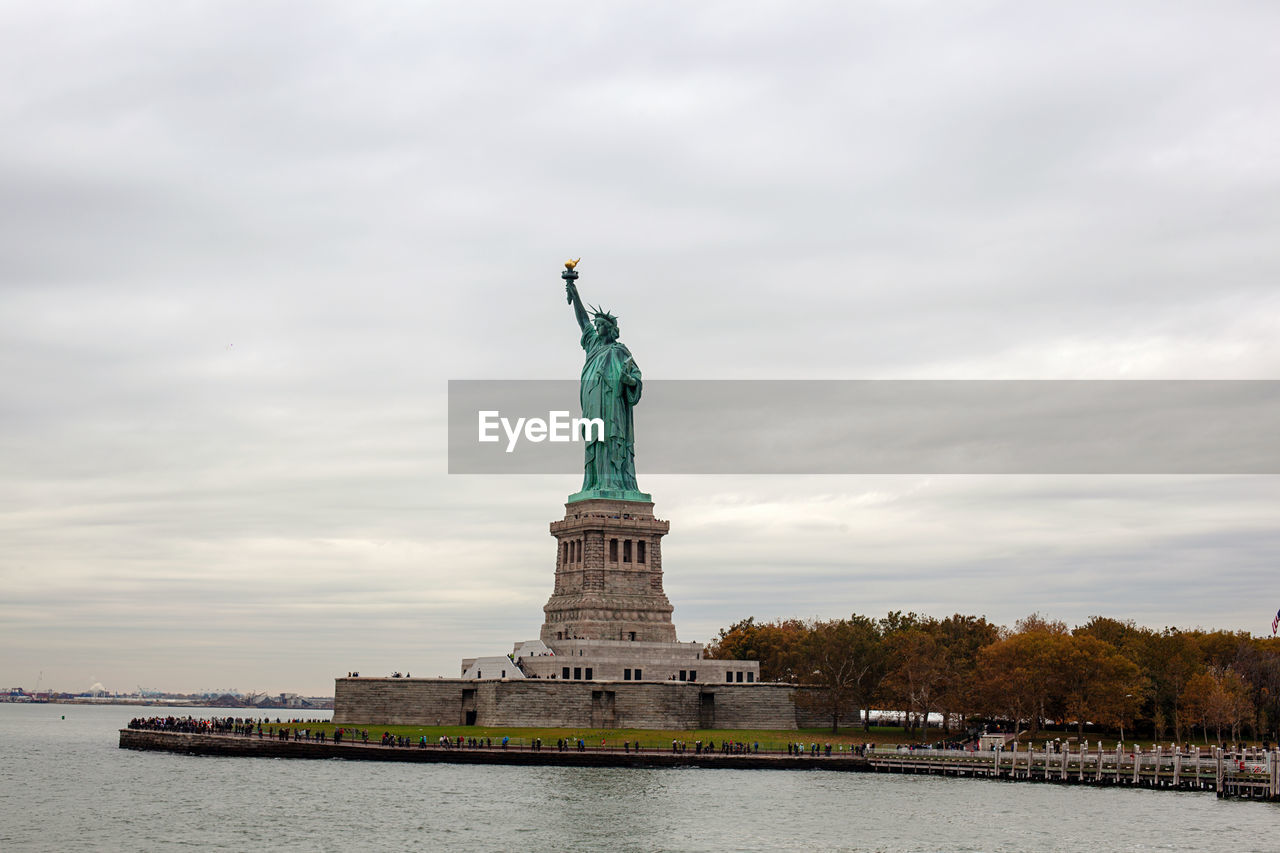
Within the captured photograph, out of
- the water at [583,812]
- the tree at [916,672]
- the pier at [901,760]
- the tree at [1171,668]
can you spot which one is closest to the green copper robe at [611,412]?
the tree at [916,672]

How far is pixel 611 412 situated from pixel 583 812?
166 ft

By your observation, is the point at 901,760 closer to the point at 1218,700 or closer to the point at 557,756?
the point at 557,756

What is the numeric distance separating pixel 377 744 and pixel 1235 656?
64.0 m

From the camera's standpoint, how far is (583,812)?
68.6 m

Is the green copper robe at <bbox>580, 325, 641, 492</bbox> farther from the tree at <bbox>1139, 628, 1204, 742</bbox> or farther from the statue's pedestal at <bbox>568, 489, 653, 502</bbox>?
the tree at <bbox>1139, 628, 1204, 742</bbox>

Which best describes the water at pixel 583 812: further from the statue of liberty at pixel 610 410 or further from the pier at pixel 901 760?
the statue of liberty at pixel 610 410

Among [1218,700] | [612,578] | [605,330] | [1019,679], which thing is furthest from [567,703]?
[1218,700]

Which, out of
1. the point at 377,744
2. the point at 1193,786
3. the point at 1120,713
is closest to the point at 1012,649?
the point at 1120,713

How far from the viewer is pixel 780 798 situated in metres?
75.9

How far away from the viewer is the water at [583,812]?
61.3 metres

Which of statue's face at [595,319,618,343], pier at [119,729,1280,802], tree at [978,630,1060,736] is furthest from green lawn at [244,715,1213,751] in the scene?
statue's face at [595,319,618,343]

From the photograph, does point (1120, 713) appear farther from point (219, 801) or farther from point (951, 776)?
point (219, 801)

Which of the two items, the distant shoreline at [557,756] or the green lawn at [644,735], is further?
the green lawn at [644,735]

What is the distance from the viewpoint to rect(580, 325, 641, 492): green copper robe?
116m
